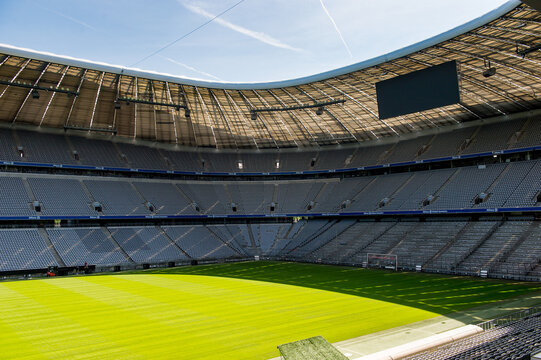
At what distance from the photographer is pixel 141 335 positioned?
17.7 m

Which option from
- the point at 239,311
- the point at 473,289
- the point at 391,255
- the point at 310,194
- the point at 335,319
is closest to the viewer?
the point at 335,319

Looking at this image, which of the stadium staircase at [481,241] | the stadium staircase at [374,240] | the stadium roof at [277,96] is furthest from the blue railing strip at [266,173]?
the stadium staircase at [374,240]

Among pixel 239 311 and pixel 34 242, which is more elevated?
pixel 34 242

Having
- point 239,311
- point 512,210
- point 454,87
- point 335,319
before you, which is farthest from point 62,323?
point 512,210

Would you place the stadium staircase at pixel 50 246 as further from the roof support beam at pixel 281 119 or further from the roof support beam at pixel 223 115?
the roof support beam at pixel 281 119

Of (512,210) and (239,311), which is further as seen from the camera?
(512,210)

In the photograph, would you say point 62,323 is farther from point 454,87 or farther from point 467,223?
point 467,223

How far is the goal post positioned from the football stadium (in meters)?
0.27

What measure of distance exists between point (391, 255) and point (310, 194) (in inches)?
781

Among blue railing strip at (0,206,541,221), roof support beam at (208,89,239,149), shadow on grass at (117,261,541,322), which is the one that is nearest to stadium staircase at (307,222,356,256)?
blue railing strip at (0,206,541,221)

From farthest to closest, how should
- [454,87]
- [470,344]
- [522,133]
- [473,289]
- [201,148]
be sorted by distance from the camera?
[201,148] → [522,133] → [454,87] → [473,289] → [470,344]

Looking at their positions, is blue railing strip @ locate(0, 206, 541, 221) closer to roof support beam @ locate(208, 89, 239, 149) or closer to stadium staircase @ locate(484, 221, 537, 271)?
stadium staircase @ locate(484, 221, 537, 271)

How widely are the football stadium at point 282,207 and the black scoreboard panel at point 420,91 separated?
0.39ft

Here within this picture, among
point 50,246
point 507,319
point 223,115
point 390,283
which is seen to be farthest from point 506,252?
point 50,246
